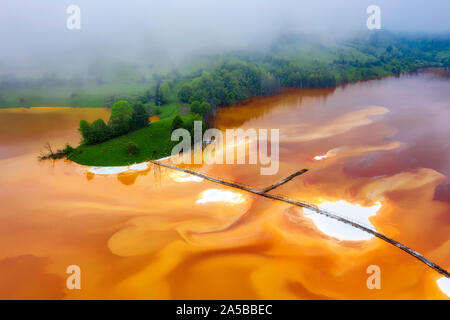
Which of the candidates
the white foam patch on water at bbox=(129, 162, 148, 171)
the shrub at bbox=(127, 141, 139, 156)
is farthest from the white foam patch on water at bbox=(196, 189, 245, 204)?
the shrub at bbox=(127, 141, 139, 156)

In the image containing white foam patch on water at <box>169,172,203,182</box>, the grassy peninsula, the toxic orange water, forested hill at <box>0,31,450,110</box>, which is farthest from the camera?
forested hill at <box>0,31,450,110</box>

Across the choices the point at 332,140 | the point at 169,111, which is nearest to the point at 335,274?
the point at 332,140

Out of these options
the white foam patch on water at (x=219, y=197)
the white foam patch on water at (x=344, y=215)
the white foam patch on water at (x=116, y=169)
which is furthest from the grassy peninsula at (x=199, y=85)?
the white foam patch on water at (x=344, y=215)

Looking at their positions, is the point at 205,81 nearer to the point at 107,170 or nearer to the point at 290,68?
the point at 290,68

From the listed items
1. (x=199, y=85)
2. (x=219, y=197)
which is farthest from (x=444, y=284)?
(x=199, y=85)

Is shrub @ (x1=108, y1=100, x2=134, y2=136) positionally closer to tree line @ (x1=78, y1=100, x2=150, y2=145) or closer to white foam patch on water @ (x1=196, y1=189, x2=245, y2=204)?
tree line @ (x1=78, y1=100, x2=150, y2=145)
